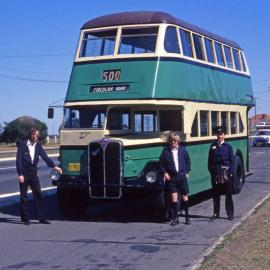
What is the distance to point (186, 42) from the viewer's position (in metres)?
13.0

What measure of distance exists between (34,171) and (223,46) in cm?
702

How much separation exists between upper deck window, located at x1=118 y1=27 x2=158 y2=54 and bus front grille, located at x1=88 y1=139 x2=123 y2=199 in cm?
216

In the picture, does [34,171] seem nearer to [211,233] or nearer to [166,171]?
[166,171]

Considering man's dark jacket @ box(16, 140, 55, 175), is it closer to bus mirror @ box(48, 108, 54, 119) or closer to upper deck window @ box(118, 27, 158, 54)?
bus mirror @ box(48, 108, 54, 119)

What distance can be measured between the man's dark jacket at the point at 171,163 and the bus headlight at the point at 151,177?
160 mm

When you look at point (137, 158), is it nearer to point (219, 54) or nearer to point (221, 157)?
point (221, 157)

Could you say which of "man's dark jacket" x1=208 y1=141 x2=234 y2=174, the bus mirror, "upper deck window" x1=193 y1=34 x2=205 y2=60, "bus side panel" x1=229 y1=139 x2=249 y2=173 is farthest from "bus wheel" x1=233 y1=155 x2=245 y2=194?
the bus mirror

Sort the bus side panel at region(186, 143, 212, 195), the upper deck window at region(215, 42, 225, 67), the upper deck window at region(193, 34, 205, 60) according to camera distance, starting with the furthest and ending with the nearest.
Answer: the upper deck window at region(215, 42, 225, 67) → the upper deck window at region(193, 34, 205, 60) → the bus side panel at region(186, 143, 212, 195)

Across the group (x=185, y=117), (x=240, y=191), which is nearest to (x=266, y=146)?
(x=240, y=191)

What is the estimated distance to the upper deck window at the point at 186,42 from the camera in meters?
12.8

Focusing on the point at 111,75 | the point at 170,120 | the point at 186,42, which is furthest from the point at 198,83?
the point at 111,75

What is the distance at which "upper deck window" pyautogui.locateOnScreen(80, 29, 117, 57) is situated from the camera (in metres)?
12.5

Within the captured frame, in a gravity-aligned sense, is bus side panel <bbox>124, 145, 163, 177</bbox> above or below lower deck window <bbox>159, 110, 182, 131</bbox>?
below

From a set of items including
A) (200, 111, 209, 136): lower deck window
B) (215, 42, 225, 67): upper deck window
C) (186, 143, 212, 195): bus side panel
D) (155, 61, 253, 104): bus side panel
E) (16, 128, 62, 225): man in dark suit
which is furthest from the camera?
(215, 42, 225, 67): upper deck window
